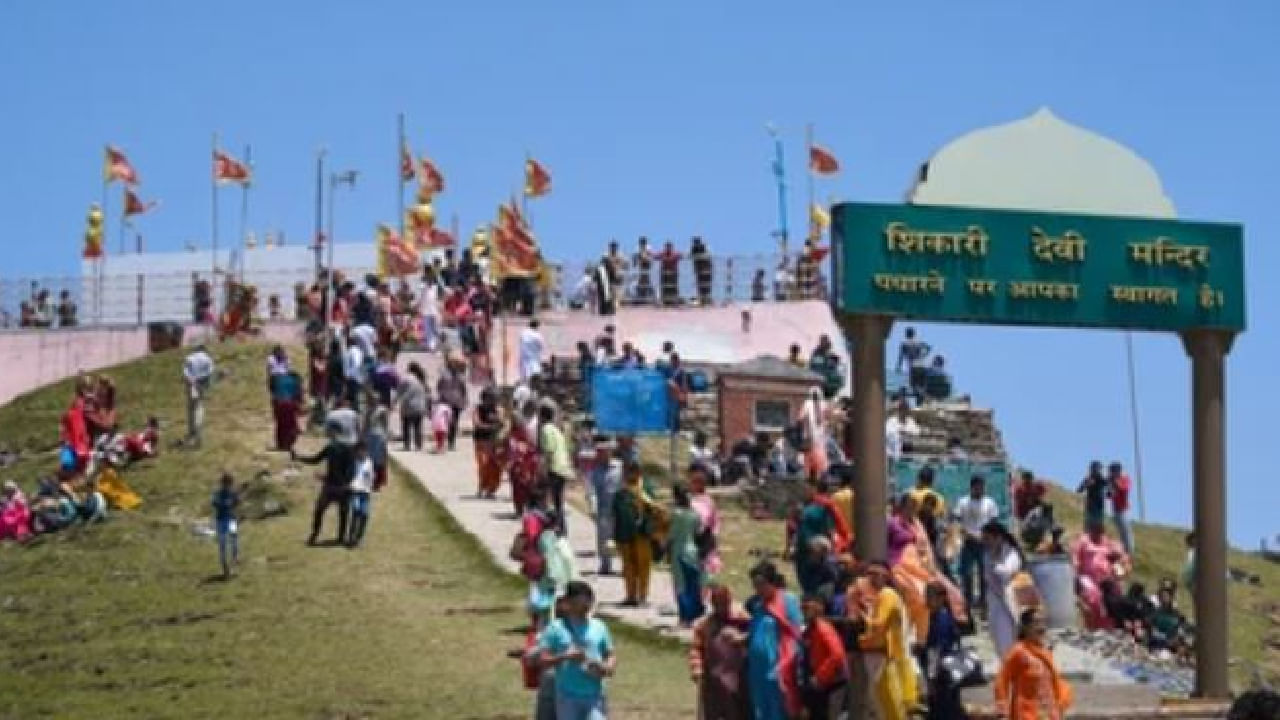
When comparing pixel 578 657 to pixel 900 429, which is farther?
pixel 900 429

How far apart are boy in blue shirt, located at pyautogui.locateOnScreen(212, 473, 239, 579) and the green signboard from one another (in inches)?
454

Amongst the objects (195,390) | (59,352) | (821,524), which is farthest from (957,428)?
(821,524)

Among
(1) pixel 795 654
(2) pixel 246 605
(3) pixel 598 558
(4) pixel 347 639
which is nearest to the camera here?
(1) pixel 795 654

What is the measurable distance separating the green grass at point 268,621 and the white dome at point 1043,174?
184 inches

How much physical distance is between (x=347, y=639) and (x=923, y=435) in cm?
1873

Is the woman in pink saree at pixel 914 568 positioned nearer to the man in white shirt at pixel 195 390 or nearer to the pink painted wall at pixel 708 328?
the man in white shirt at pixel 195 390

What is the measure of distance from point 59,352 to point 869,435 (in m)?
34.9

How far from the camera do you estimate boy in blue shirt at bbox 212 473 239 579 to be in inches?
1254

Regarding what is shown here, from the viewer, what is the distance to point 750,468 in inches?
1612

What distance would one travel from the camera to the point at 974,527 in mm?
30453

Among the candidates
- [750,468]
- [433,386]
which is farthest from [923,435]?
[433,386]

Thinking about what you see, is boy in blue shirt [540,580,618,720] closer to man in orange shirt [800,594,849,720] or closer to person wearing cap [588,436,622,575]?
man in orange shirt [800,594,849,720]

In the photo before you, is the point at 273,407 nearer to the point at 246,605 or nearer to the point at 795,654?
the point at 246,605

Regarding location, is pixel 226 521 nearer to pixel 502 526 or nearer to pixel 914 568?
pixel 502 526
